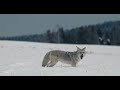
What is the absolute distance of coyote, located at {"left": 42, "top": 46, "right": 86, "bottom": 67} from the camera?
10.3 m

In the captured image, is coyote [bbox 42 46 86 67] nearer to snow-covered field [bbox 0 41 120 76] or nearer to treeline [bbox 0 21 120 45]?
snow-covered field [bbox 0 41 120 76]

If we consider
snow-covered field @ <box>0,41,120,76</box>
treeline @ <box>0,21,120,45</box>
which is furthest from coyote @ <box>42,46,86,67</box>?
treeline @ <box>0,21,120,45</box>

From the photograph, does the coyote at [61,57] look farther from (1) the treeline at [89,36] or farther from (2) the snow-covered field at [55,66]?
(1) the treeline at [89,36]

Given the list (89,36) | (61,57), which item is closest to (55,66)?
(61,57)

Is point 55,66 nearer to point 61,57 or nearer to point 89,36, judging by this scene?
point 61,57

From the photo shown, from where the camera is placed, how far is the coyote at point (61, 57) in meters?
10.3

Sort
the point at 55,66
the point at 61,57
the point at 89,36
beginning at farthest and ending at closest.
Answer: the point at 89,36
the point at 61,57
the point at 55,66

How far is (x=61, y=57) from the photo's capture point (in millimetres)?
10469

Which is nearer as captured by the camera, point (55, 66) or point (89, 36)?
point (55, 66)
